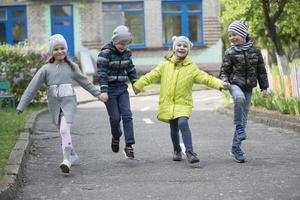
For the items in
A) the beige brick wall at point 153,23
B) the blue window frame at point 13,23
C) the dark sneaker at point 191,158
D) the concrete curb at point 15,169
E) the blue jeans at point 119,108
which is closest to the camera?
A: the concrete curb at point 15,169

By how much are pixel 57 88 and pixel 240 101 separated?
236 centimetres

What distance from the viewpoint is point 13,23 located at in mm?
35656

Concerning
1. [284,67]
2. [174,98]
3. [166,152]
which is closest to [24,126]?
[166,152]

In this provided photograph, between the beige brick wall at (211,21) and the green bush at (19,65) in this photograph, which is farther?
the beige brick wall at (211,21)

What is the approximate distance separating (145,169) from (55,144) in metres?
3.12

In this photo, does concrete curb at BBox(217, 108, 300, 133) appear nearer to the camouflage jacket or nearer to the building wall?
the camouflage jacket

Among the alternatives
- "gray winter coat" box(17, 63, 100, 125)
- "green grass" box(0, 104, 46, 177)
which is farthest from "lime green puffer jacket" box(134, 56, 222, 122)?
"green grass" box(0, 104, 46, 177)

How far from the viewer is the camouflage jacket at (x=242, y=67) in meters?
8.95

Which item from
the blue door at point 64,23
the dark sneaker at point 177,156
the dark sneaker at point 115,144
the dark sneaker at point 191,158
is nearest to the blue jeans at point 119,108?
the dark sneaker at point 115,144

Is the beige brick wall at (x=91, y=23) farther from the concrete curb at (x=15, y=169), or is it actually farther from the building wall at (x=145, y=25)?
the concrete curb at (x=15, y=169)

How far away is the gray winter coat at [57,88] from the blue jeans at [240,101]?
1999mm

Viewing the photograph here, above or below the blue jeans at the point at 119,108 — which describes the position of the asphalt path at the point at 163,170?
below

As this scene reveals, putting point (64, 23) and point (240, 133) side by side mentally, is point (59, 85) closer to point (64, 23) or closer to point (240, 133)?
point (240, 133)

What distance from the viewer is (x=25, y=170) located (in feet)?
28.5
